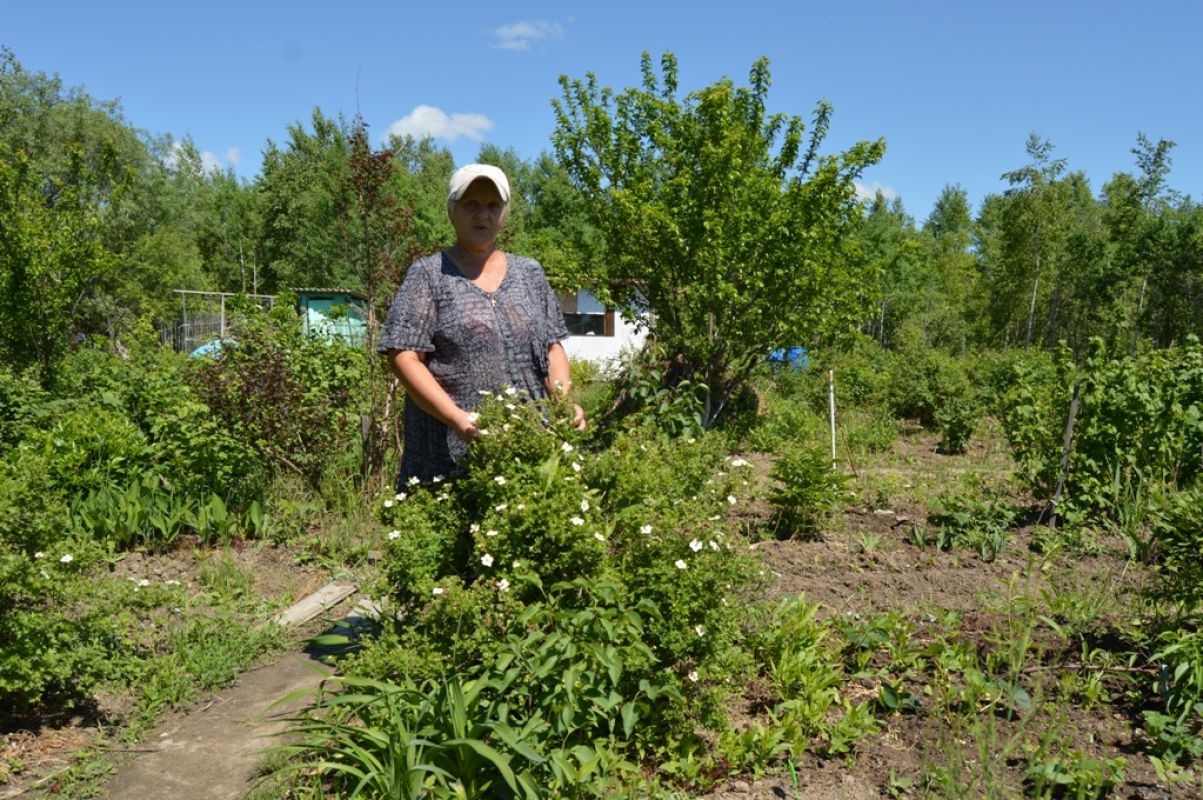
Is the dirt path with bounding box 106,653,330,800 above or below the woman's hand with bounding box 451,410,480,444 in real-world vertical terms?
below

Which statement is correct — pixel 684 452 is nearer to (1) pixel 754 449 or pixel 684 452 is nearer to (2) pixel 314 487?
(2) pixel 314 487

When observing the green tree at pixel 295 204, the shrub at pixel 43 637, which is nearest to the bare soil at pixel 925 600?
the shrub at pixel 43 637

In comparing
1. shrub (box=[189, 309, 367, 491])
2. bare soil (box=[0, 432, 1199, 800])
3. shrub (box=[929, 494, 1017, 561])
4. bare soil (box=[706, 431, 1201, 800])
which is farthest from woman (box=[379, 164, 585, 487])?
shrub (box=[929, 494, 1017, 561])

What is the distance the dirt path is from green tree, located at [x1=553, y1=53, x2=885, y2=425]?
608 cm

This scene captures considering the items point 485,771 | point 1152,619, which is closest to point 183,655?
point 485,771

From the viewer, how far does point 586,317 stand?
26094 mm

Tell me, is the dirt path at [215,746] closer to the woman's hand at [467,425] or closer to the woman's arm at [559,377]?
the woman's hand at [467,425]

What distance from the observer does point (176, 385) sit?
576 centimetres

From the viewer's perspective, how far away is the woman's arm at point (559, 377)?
2.98 metres

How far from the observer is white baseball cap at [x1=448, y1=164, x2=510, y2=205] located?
2.87 meters

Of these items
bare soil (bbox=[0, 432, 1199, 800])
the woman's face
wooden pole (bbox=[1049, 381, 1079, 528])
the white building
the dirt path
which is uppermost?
the white building

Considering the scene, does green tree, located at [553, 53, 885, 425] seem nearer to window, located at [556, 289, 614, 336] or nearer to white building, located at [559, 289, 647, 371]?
white building, located at [559, 289, 647, 371]

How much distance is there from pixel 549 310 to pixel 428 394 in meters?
0.65

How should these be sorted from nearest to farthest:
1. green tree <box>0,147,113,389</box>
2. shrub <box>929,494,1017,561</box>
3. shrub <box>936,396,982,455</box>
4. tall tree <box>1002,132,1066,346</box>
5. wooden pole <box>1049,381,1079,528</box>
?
shrub <box>929,494,1017,561</box> → wooden pole <box>1049,381,1079,528</box> → green tree <box>0,147,113,389</box> → shrub <box>936,396,982,455</box> → tall tree <box>1002,132,1066,346</box>
